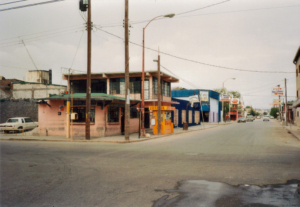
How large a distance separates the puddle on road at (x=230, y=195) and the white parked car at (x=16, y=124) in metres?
23.4

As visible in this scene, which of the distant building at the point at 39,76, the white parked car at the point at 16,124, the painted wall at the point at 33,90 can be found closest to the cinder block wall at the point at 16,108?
the painted wall at the point at 33,90

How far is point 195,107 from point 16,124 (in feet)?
104

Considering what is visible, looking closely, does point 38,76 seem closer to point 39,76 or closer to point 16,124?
point 39,76

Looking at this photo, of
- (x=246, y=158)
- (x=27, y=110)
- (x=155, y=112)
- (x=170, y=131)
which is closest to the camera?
(x=246, y=158)

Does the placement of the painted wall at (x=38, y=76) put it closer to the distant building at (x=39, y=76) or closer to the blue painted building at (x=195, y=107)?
the distant building at (x=39, y=76)

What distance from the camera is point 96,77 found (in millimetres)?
33438

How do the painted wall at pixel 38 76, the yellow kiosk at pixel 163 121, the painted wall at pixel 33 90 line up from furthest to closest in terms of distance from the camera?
1. the painted wall at pixel 38 76
2. the painted wall at pixel 33 90
3. the yellow kiosk at pixel 163 121

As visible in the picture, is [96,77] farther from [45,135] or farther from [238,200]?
[238,200]

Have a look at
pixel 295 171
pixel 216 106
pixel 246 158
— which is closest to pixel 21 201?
pixel 295 171

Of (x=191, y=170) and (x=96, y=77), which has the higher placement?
(x=96, y=77)

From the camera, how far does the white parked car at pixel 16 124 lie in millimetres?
25281

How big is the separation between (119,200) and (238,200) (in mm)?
2543

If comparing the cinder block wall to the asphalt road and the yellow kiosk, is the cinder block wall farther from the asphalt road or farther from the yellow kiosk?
the asphalt road

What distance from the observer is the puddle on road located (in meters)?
5.37
